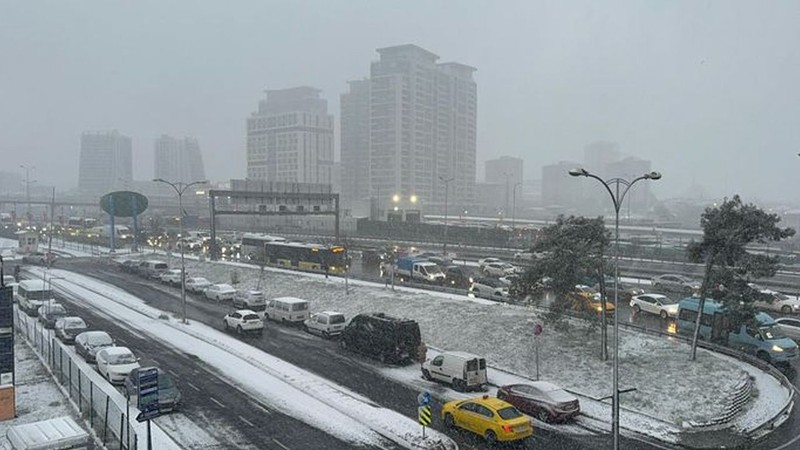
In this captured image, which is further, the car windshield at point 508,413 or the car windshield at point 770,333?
the car windshield at point 770,333

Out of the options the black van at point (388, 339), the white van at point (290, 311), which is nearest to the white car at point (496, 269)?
the white van at point (290, 311)

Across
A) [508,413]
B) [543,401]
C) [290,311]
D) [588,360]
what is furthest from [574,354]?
[290,311]

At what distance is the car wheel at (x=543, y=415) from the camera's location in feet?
70.4

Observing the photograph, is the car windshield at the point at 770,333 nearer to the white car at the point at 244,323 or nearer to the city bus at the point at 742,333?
the city bus at the point at 742,333

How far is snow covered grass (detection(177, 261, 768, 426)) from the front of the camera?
23.5 metres

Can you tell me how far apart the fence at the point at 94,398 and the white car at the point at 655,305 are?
99.1ft

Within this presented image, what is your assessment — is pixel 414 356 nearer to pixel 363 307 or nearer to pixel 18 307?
pixel 363 307

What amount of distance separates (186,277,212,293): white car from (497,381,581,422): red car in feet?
113

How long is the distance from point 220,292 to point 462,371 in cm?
2836

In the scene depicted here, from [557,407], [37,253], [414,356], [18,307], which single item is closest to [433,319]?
[414,356]

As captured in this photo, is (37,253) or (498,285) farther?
(37,253)

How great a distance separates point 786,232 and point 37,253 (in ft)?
273

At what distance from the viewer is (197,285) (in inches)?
2028

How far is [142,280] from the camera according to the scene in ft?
A: 200
